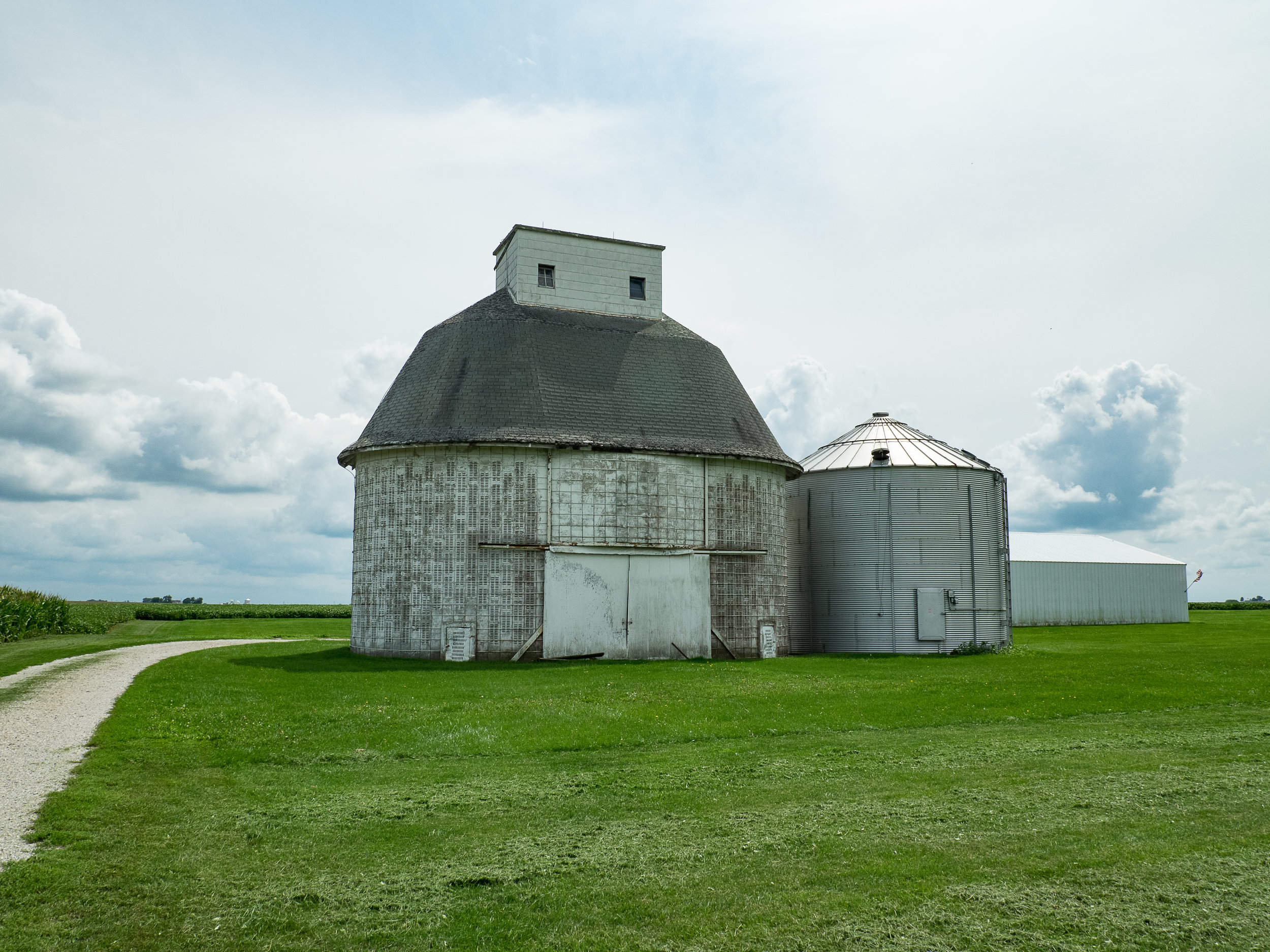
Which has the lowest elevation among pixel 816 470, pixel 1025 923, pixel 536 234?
pixel 1025 923

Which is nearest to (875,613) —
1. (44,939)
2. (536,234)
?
(536,234)

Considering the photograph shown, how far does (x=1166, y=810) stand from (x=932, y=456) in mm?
23364

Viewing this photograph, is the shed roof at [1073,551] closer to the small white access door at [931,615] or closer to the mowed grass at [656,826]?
the small white access door at [931,615]

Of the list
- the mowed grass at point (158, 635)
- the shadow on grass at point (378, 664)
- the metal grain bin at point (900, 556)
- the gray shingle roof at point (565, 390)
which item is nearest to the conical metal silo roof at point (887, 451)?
the metal grain bin at point (900, 556)

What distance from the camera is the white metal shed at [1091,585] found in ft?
167

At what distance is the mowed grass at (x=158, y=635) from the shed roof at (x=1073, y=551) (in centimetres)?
3628

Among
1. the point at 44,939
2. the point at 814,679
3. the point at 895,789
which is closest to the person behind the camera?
the point at 44,939

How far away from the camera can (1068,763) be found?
1121 centimetres

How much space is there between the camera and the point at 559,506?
25.3 meters

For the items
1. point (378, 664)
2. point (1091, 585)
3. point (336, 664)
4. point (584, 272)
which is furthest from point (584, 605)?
point (1091, 585)

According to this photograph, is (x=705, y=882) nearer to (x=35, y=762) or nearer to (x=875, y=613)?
(x=35, y=762)

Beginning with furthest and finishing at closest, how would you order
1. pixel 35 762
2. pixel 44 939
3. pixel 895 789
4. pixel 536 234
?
pixel 536 234
pixel 35 762
pixel 895 789
pixel 44 939

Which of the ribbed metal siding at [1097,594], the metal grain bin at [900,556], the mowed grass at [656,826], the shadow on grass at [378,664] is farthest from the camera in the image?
the ribbed metal siding at [1097,594]

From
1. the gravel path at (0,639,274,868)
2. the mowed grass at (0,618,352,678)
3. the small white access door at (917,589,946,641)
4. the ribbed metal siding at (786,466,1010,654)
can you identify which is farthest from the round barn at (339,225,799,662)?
the mowed grass at (0,618,352,678)
